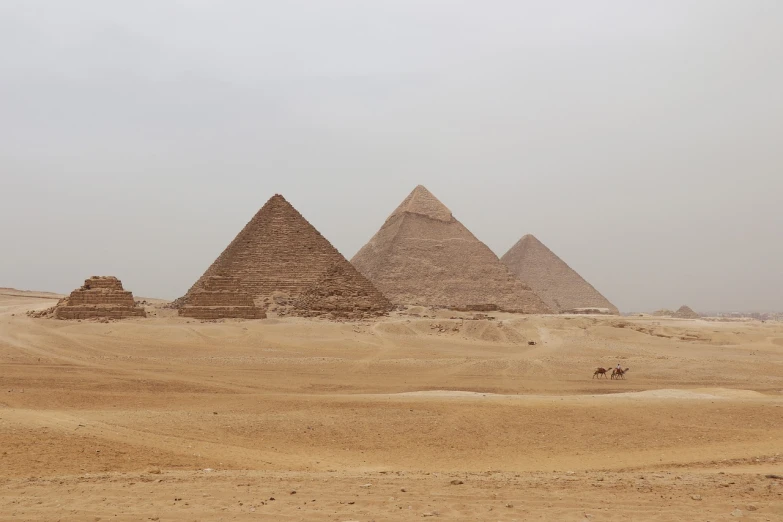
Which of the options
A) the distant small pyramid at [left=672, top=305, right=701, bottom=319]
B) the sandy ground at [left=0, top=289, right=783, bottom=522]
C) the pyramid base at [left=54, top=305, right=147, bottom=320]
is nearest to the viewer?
the sandy ground at [left=0, top=289, right=783, bottom=522]

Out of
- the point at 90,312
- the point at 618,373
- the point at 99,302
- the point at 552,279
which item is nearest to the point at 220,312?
the point at 99,302

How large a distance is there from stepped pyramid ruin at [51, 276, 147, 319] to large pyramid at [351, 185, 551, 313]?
2485cm

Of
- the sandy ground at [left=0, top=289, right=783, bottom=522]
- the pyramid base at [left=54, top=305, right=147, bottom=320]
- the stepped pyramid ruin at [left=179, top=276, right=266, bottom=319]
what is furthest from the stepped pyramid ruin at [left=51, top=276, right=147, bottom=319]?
the sandy ground at [left=0, top=289, right=783, bottom=522]

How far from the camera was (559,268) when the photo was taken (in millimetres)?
71938

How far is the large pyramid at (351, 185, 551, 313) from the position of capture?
5309 centimetres

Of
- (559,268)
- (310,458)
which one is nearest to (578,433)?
(310,458)

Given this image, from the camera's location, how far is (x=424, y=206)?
59906 millimetres

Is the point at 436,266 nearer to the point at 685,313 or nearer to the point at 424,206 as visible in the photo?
the point at 424,206

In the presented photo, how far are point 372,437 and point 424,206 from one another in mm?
51630

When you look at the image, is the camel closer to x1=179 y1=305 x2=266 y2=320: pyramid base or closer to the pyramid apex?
x1=179 y1=305 x2=266 y2=320: pyramid base

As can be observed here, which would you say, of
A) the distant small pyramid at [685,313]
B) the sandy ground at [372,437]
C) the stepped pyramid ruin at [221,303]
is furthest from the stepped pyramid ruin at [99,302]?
the distant small pyramid at [685,313]

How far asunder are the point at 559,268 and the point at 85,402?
6545cm

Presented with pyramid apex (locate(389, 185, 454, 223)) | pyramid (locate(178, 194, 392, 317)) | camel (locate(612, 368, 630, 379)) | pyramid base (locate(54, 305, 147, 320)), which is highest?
pyramid apex (locate(389, 185, 454, 223))

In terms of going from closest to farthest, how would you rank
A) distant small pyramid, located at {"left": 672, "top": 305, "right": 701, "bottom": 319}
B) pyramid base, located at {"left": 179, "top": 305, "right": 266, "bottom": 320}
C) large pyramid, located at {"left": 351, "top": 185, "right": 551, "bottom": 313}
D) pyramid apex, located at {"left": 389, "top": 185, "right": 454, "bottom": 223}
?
pyramid base, located at {"left": 179, "top": 305, "right": 266, "bottom": 320}, large pyramid, located at {"left": 351, "top": 185, "right": 551, "bottom": 313}, pyramid apex, located at {"left": 389, "top": 185, "right": 454, "bottom": 223}, distant small pyramid, located at {"left": 672, "top": 305, "right": 701, "bottom": 319}
